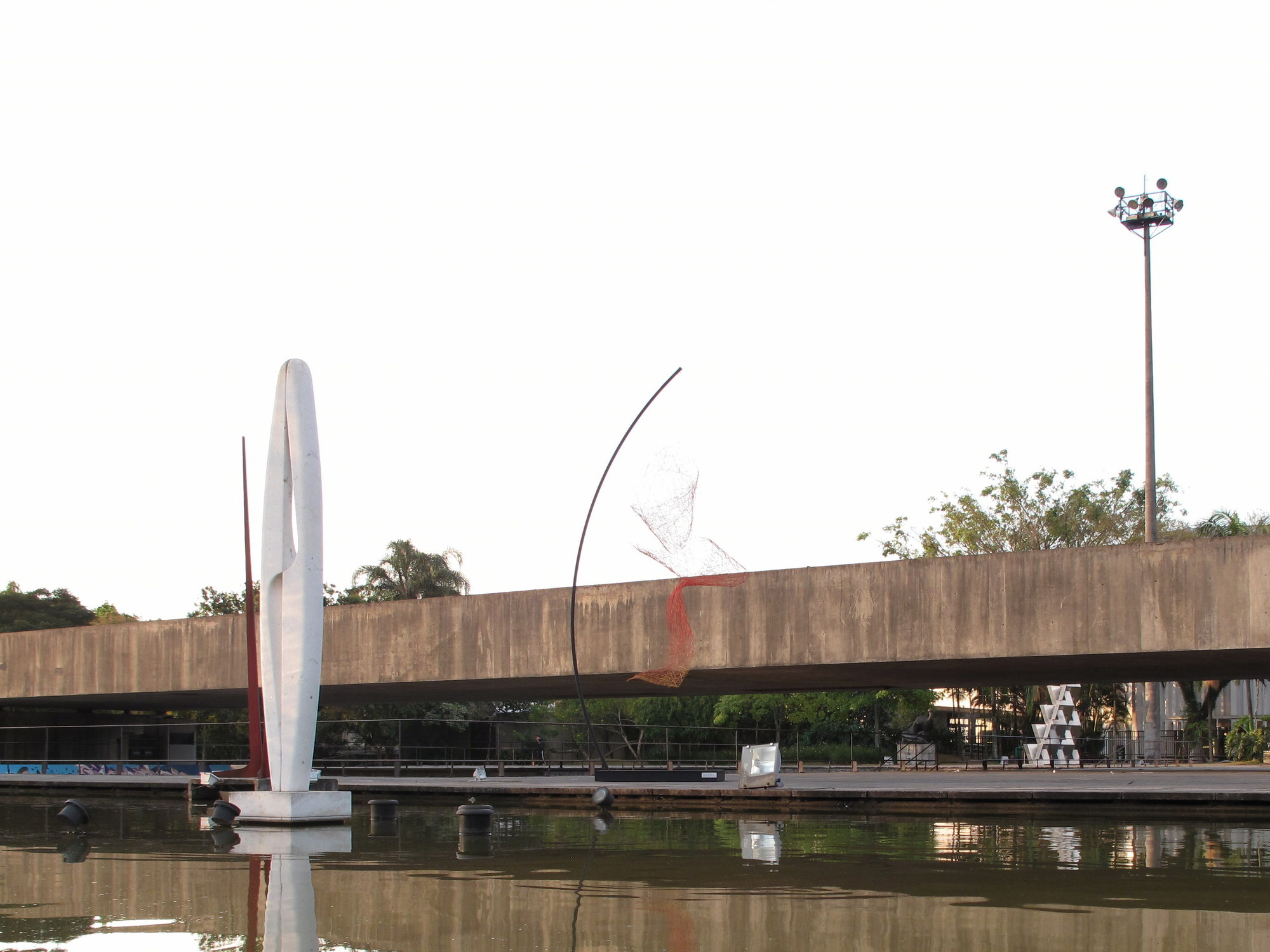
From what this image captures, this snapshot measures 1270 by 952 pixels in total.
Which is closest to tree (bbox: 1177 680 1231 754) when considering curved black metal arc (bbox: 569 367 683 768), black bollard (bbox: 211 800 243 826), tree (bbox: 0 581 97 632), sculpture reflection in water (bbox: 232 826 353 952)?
curved black metal arc (bbox: 569 367 683 768)

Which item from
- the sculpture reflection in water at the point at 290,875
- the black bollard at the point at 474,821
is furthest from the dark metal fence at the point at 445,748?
the black bollard at the point at 474,821

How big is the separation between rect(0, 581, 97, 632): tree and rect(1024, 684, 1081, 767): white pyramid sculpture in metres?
42.1

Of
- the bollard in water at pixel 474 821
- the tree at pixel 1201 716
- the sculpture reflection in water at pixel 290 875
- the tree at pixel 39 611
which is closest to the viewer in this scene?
the sculpture reflection in water at pixel 290 875

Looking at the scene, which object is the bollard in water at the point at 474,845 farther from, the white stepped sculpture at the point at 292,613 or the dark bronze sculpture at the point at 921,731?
the dark bronze sculpture at the point at 921,731

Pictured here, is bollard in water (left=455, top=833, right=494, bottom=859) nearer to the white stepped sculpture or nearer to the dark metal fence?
the white stepped sculpture

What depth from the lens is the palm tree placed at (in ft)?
169

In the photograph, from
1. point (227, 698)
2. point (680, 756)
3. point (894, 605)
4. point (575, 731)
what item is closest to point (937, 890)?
point (894, 605)

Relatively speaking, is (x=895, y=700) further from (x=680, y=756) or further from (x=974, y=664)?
(x=974, y=664)

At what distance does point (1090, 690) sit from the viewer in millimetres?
52031

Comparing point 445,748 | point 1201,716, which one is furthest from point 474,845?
point 1201,716

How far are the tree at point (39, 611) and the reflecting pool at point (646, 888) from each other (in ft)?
158

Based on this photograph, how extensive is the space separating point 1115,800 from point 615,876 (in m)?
10.3

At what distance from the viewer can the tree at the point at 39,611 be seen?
194 feet

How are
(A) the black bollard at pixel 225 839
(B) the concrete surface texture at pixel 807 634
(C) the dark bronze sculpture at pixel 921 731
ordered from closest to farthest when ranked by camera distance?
(A) the black bollard at pixel 225 839
(B) the concrete surface texture at pixel 807 634
(C) the dark bronze sculpture at pixel 921 731
